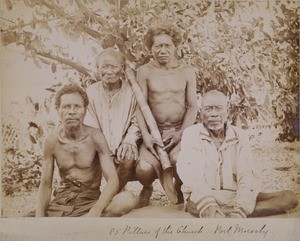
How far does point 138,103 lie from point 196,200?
1.99 feet

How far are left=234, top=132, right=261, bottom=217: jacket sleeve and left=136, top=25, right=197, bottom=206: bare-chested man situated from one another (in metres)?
0.31

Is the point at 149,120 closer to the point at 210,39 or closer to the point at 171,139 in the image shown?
the point at 171,139

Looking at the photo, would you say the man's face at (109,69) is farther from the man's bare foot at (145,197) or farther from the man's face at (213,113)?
the man's bare foot at (145,197)

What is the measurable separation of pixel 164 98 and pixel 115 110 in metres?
0.28

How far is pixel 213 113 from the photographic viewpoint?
303cm

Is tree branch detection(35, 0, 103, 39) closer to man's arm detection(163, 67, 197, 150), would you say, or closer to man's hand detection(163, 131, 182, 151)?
man's arm detection(163, 67, 197, 150)

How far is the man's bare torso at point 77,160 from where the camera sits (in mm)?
2955

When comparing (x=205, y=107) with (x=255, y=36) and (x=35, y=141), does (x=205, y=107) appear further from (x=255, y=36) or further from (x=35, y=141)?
(x=35, y=141)

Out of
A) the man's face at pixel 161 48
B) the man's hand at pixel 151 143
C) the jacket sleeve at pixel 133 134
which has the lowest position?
the man's hand at pixel 151 143

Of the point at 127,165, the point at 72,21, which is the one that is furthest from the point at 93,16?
the point at 127,165

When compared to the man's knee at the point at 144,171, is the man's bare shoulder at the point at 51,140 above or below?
above

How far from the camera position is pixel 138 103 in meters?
3.01

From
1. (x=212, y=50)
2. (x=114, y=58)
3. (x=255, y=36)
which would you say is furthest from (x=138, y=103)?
(x=255, y=36)
